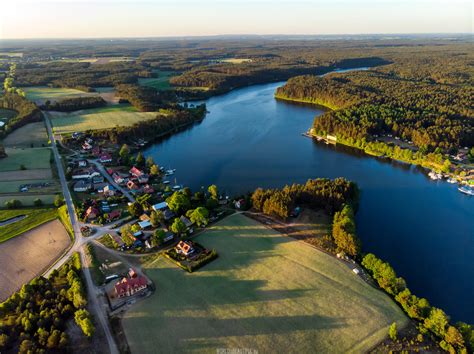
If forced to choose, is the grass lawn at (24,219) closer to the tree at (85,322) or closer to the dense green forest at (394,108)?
the tree at (85,322)

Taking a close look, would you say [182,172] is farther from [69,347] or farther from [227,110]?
[227,110]

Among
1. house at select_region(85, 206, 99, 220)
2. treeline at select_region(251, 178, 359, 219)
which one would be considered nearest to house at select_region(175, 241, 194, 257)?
treeline at select_region(251, 178, 359, 219)

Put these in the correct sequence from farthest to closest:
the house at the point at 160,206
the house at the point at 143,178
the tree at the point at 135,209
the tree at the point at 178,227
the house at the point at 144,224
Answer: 1. the house at the point at 143,178
2. the house at the point at 160,206
3. the tree at the point at 135,209
4. the house at the point at 144,224
5. the tree at the point at 178,227

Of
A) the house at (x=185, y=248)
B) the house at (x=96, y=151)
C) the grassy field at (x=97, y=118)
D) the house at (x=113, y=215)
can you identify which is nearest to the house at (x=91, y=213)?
the house at (x=113, y=215)

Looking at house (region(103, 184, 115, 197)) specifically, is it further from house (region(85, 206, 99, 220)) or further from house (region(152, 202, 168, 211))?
house (region(152, 202, 168, 211))

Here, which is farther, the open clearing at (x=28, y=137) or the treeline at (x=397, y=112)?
the open clearing at (x=28, y=137)

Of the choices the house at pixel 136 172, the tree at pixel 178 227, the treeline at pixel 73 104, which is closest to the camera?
the tree at pixel 178 227

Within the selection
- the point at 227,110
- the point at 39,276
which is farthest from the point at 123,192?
the point at 227,110
